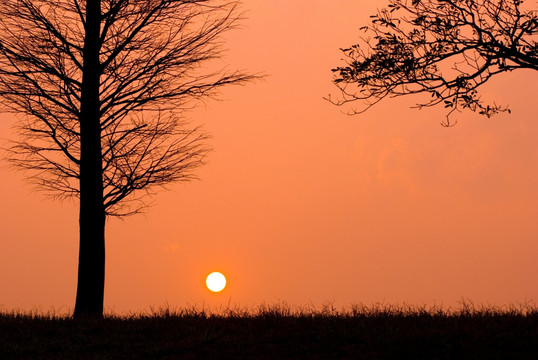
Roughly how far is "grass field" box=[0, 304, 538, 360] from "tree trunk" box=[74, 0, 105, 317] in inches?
71.9

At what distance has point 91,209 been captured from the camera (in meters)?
14.7

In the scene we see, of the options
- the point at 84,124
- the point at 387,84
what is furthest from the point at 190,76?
the point at 387,84

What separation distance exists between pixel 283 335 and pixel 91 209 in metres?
5.70

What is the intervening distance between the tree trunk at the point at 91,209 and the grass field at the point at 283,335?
183 centimetres

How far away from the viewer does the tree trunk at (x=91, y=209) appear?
14.7 metres

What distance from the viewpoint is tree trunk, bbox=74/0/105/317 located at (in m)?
14.7

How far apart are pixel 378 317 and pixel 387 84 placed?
396 centimetres

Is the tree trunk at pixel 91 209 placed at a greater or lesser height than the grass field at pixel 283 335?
greater

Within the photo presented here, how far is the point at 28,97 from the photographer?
14906 mm

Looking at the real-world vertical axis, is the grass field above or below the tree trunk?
below

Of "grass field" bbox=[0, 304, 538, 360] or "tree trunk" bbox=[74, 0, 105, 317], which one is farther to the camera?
"tree trunk" bbox=[74, 0, 105, 317]

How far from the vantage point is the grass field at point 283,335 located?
33.0ft

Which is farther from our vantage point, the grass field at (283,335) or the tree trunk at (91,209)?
the tree trunk at (91,209)

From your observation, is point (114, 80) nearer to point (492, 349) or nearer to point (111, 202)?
point (111, 202)
